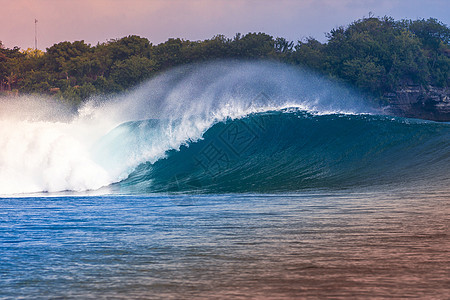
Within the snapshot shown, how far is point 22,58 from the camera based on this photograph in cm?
8612

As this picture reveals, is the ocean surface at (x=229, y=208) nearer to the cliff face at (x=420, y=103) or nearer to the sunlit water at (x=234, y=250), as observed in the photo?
the sunlit water at (x=234, y=250)

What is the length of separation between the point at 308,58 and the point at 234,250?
57457 millimetres

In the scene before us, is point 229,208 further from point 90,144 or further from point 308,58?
point 308,58

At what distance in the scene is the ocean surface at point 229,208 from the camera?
4.53 metres

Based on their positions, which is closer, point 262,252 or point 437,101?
point 262,252

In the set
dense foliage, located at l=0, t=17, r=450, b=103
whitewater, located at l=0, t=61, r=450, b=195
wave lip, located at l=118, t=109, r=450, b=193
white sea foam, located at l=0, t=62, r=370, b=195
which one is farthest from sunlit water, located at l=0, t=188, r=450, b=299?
dense foliage, located at l=0, t=17, r=450, b=103

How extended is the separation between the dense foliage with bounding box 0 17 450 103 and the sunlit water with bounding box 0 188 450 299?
5060 centimetres

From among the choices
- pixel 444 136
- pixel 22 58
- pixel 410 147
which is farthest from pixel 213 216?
pixel 22 58

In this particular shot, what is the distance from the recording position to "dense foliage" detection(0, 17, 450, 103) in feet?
194

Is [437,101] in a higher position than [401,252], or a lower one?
higher

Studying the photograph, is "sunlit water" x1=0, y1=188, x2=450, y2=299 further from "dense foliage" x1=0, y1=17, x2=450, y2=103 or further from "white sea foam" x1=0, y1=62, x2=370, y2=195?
"dense foliage" x1=0, y1=17, x2=450, y2=103

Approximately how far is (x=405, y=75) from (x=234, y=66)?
19.2m

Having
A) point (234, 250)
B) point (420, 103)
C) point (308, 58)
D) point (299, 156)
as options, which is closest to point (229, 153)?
point (299, 156)

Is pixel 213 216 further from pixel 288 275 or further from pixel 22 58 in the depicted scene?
pixel 22 58
